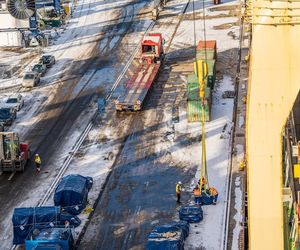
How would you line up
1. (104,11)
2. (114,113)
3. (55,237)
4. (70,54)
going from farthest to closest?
(104,11) → (70,54) → (114,113) → (55,237)

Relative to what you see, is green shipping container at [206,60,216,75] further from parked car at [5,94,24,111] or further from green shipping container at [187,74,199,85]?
parked car at [5,94,24,111]

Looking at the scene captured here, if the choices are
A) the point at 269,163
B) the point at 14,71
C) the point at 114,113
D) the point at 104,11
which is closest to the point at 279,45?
the point at 269,163

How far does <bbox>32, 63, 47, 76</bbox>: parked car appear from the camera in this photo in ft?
191

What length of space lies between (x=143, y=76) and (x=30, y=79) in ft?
28.9

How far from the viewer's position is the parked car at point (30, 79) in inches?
2201

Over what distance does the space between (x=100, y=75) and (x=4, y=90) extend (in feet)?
25.4

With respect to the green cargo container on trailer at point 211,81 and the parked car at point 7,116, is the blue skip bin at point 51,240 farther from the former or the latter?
the green cargo container on trailer at point 211,81

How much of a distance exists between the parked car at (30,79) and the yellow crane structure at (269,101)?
39.2 metres

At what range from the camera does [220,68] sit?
5788 centimetres

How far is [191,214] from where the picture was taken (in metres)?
34.2

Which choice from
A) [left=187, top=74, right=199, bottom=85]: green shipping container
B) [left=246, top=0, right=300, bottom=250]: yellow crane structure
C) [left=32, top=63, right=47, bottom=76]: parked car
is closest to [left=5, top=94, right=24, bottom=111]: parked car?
[left=32, top=63, right=47, bottom=76]: parked car

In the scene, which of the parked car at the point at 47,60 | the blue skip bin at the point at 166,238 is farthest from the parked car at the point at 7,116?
the blue skip bin at the point at 166,238

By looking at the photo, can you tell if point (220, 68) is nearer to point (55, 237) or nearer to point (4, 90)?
point (4, 90)

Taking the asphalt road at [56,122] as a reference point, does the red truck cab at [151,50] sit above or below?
above
